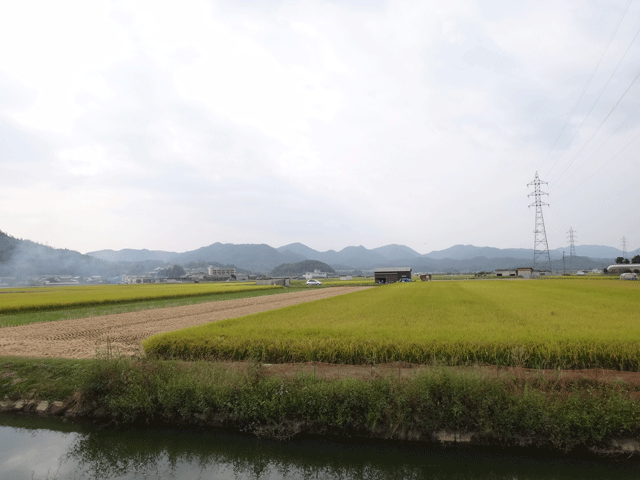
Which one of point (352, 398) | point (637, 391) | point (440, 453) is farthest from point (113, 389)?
point (637, 391)

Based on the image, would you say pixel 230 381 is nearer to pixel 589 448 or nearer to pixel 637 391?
pixel 589 448

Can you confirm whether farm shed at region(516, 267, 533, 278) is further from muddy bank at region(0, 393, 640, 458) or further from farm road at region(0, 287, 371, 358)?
muddy bank at region(0, 393, 640, 458)

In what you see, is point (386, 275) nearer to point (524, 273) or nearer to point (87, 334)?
point (524, 273)

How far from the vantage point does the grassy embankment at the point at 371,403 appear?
7237 millimetres

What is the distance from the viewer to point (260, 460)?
24.3 feet

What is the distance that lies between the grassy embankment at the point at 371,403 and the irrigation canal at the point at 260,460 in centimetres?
33

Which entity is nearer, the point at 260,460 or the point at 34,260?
the point at 260,460

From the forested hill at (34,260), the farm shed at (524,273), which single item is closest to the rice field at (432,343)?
Answer: the farm shed at (524,273)

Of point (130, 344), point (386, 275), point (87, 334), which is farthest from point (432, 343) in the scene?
point (386, 275)

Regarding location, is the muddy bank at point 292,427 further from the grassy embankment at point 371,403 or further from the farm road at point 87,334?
the farm road at point 87,334

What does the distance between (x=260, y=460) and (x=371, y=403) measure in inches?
103

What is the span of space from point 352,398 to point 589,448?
4.80 meters

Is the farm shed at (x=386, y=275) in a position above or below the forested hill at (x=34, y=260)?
below

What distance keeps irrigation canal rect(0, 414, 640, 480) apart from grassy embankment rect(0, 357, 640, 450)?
1.08ft
